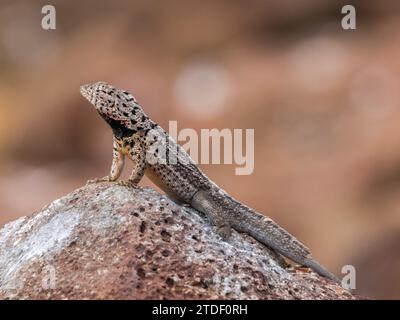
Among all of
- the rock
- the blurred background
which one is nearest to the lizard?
the rock

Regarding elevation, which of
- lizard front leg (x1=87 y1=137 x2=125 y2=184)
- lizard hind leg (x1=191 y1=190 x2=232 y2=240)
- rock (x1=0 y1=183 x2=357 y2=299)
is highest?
lizard front leg (x1=87 y1=137 x2=125 y2=184)

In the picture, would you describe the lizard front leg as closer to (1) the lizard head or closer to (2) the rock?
(1) the lizard head

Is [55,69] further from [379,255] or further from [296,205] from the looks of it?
[379,255]

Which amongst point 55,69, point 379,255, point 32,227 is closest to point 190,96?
point 55,69

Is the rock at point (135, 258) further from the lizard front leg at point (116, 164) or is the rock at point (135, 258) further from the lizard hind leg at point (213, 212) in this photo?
the lizard front leg at point (116, 164)

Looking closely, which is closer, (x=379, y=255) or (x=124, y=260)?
(x=124, y=260)
